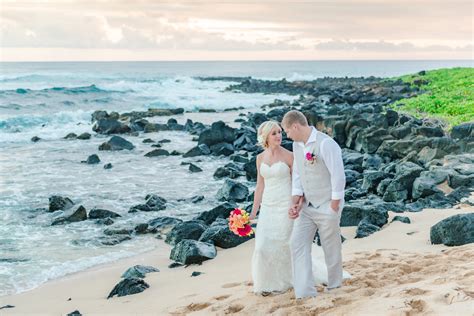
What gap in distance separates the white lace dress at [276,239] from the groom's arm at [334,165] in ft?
3.06

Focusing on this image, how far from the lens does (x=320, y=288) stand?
681 centimetres

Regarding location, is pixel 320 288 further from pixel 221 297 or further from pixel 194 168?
pixel 194 168

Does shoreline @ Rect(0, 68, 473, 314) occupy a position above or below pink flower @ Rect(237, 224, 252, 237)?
below

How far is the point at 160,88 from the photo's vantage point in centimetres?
7088

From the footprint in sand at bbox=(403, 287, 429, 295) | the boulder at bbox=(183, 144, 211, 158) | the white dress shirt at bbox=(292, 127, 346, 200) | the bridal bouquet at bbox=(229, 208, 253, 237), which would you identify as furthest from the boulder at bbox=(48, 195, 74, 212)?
the footprint in sand at bbox=(403, 287, 429, 295)

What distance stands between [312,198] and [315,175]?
0.27 metres

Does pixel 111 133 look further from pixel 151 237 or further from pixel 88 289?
pixel 88 289

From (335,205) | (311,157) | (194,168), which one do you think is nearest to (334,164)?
(311,157)

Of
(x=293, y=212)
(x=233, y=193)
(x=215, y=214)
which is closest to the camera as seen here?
(x=293, y=212)

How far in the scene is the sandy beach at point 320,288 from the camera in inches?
222

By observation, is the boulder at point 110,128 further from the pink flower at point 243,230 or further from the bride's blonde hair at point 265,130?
the bride's blonde hair at point 265,130

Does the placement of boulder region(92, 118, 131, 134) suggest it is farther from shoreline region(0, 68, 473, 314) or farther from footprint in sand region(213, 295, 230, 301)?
footprint in sand region(213, 295, 230, 301)

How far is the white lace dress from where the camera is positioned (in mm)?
6949

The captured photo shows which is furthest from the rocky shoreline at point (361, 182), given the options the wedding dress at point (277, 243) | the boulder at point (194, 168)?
the wedding dress at point (277, 243)
